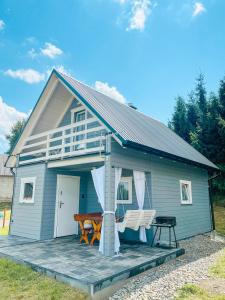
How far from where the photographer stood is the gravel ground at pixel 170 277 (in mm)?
4062

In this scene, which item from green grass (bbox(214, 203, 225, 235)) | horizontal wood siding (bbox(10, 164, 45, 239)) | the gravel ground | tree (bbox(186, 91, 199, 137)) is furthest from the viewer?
tree (bbox(186, 91, 199, 137))

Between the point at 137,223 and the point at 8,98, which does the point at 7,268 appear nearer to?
the point at 137,223

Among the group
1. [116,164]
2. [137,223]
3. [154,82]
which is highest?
[154,82]

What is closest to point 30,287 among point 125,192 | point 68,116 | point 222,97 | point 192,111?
point 125,192

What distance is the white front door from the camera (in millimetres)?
8859

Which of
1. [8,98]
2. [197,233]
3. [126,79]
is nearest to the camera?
[197,233]

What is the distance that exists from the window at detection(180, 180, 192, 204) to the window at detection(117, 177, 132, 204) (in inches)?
110

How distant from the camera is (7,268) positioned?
5.29 meters

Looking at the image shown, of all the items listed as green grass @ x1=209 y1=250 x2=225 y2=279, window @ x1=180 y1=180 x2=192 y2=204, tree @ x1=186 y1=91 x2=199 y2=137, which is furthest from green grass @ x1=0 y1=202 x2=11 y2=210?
green grass @ x1=209 y1=250 x2=225 y2=279

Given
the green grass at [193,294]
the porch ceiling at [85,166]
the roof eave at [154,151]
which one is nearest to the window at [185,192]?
the roof eave at [154,151]

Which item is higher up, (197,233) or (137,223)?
(137,223)

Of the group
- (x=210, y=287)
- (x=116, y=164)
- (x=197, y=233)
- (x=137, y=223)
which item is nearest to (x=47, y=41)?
(x=116, y=164)

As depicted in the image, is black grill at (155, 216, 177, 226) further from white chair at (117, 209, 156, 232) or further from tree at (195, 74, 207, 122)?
tree at (195, 74, 207, 122)

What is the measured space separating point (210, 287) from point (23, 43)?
432 inches
